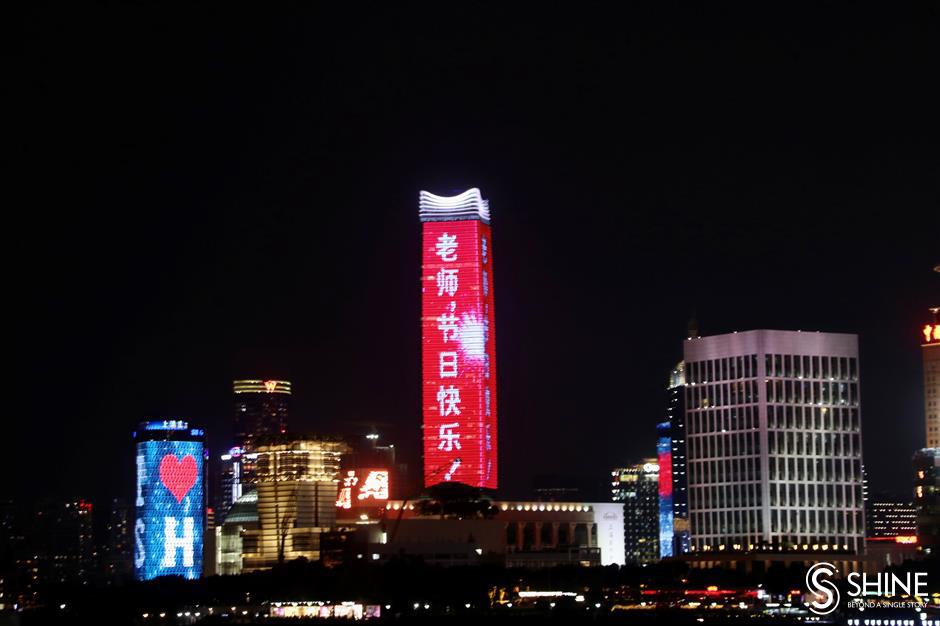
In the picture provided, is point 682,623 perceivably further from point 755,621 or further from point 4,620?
point 4,620

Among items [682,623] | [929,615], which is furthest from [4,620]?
[929,615]

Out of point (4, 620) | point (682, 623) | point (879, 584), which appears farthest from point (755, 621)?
point (4, 620)

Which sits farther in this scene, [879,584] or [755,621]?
[755,621]

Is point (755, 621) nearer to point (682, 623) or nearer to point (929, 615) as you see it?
point (682, 623)

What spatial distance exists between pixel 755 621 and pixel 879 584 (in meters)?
29.8

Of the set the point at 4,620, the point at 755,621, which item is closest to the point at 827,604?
the point at 755,621

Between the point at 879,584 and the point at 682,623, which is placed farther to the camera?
the point at 682,623

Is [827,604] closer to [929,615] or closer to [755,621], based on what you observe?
[929,615]

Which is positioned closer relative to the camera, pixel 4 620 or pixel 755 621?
pixel 4 620

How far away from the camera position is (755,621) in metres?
199

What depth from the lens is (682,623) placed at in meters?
200

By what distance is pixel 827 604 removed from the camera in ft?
554

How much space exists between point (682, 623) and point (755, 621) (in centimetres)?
747

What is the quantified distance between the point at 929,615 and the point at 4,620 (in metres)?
82.7
